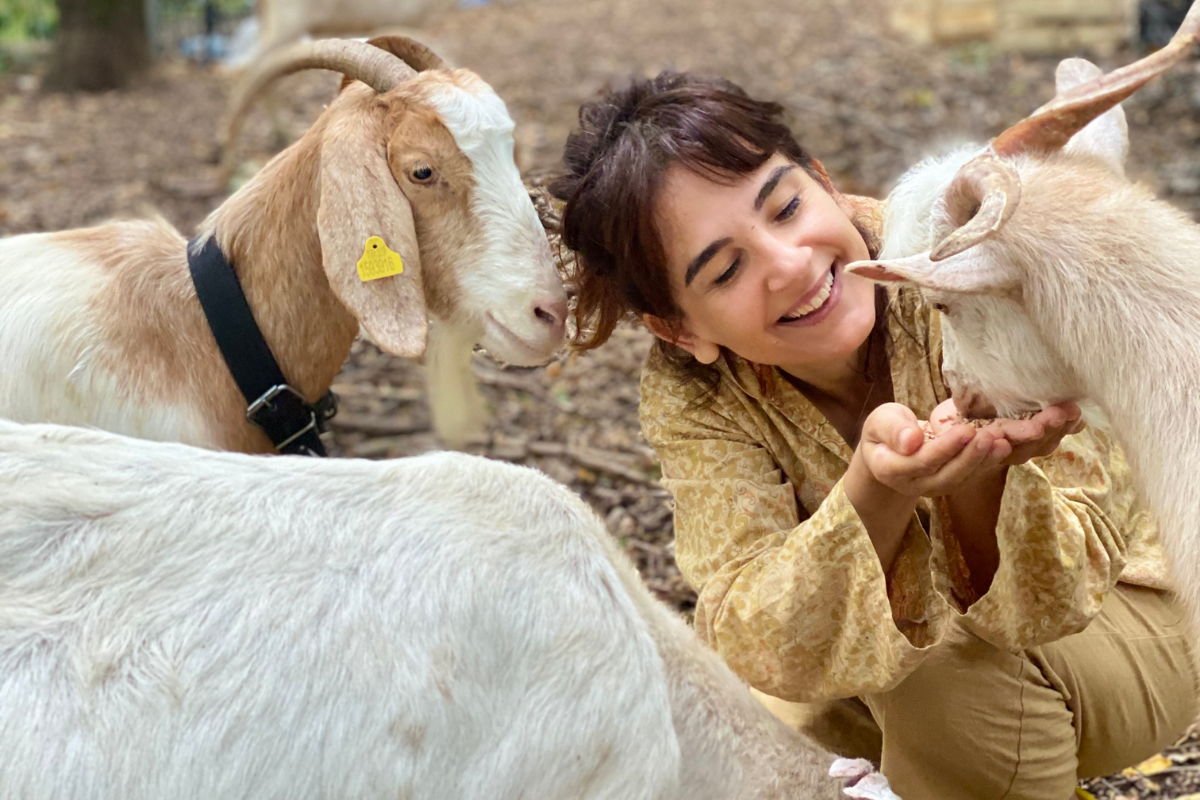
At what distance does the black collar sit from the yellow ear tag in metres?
0.36

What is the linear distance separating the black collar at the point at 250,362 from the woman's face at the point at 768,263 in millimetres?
929

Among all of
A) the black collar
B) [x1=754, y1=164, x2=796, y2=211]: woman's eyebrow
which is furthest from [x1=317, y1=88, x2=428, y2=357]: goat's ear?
[x1=754, y1=164, x2=796, y2=211]: woman's eyebrow

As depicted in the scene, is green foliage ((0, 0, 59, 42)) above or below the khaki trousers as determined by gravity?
below

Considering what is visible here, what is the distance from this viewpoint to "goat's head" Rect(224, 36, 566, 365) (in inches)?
94.7

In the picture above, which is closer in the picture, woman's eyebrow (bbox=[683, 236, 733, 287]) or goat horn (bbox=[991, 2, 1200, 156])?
goat horn (bbox=[991, 2, 1200, 156])

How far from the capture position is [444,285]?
8.29 ft

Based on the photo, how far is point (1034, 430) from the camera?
1719 millimetres

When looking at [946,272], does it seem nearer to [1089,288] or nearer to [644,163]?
[1089,288]

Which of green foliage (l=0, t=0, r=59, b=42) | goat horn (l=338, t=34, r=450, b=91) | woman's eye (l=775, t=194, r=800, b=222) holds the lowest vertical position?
green foliage (l=0, t=0, r=59, b=42)

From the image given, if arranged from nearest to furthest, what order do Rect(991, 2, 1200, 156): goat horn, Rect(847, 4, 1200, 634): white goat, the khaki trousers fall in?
Rect(991, 2, 1200, 156): goat horn → Rect(847, 4, 1200, 634): white goat → the khaki trousers

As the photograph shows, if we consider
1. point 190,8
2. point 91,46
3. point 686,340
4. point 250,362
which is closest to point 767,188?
point 686,340

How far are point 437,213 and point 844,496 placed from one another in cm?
107

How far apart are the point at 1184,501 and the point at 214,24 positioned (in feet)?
34.6

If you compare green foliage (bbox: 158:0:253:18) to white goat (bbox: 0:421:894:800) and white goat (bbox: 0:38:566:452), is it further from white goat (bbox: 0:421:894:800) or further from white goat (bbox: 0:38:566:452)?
white goat (bbox: 0:421:894:800)
